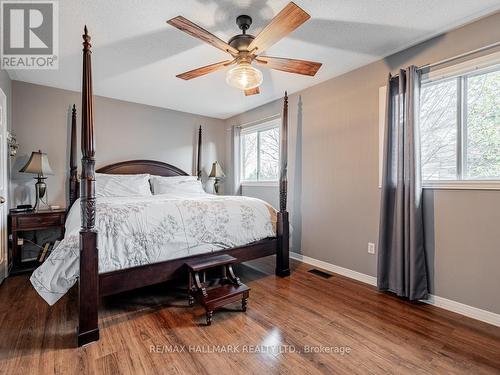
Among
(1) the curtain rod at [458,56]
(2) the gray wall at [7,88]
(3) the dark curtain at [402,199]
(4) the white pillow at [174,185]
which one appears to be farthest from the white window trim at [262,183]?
(2) the gray wall at [7,88]

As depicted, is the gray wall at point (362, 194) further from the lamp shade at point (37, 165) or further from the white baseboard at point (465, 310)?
the lamp shade at point (37, 165)

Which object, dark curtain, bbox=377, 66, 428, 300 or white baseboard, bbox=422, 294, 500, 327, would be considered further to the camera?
dark curtain, bbox=377, 66, 428, 300

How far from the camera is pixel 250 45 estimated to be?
6.41 feet

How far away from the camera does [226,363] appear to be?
159 centimetres

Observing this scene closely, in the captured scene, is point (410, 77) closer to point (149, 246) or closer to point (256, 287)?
point (256, 287)

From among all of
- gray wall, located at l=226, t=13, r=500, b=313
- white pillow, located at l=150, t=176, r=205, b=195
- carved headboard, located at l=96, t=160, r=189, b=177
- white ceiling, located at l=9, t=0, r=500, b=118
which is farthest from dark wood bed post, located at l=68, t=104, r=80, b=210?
gray wall, located at l=226, t=13, r=500, b=313

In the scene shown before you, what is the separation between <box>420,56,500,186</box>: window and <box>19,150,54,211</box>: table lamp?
13.7 feet

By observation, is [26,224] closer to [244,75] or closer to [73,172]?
[73,172]

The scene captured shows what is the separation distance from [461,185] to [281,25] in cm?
195

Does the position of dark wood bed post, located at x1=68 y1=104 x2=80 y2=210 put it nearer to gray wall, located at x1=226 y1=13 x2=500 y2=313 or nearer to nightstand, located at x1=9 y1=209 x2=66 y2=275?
nightstand, located at x1=9 y1=209 x2=66 y2=275

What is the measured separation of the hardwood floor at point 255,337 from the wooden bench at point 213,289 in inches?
A: 5.0

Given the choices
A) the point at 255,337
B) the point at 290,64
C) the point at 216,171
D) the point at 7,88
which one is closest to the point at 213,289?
the point at 255,337

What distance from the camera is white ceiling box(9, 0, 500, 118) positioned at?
6.31ft
